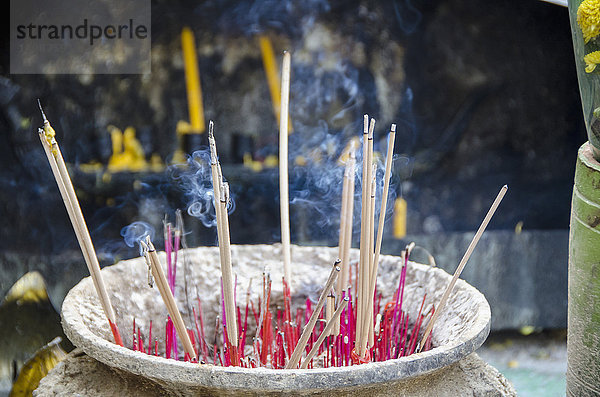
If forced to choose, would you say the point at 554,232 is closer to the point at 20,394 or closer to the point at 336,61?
the point at 336,61

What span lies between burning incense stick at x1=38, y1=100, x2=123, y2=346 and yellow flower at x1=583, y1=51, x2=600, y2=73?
125 centimetres

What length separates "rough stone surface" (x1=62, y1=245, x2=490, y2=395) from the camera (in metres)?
1.19

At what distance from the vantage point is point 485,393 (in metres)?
1.37

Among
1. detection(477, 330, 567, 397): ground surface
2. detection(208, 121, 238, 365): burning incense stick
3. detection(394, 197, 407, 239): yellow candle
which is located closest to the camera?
detection(208, 121, 238, 365): burning incense stick

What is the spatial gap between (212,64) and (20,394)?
1.39 m

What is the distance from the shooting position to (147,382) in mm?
1302

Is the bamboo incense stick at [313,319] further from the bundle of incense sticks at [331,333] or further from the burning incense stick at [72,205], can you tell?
the burning incense stick at [72,205]

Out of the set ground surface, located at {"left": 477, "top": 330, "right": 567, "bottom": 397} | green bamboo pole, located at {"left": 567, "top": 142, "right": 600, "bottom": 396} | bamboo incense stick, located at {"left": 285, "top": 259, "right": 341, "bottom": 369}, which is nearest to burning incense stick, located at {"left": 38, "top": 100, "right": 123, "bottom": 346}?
bamboo incense stick, located at {"left": 285, "top": 259, "right": 341, "bottom": 369}

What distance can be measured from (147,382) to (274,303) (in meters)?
0.68

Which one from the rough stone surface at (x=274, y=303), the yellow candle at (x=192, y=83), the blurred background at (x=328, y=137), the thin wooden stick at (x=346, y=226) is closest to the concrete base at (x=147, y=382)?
the rough stone surface at (x=274, y=303)

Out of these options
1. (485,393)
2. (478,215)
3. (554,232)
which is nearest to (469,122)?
(478,215)

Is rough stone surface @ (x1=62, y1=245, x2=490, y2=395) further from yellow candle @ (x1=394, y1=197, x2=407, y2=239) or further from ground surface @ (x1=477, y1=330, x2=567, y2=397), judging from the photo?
ground surface @ (x1=477, y1=330, x2=567, y2=397)

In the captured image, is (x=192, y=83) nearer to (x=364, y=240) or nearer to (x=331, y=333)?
(x=331, y=333)

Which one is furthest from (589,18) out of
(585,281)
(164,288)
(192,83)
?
(192,83)
